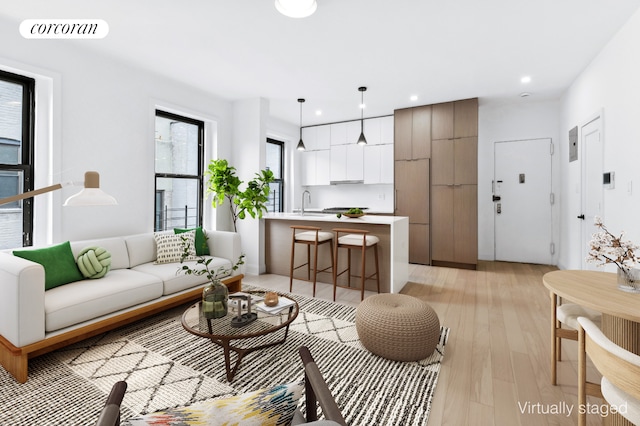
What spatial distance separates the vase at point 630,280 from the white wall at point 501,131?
13.9 ft

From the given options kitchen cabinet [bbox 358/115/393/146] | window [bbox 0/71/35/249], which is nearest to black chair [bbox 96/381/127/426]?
window [bbox 0/71/35/249]

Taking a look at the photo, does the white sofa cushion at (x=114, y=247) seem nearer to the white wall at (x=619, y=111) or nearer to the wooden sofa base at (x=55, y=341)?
the wooden sofa base at (x=55, y=341)

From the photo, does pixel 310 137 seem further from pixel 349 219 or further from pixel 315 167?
pixel 349 219

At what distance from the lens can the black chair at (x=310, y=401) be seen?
786 mm

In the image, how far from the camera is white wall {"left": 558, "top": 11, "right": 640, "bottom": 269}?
8.49ft

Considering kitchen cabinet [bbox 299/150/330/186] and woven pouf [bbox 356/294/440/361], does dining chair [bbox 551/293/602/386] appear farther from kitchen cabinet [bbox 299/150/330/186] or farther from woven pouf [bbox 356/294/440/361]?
kitchen cabinet [bbox 299/150/330/186]

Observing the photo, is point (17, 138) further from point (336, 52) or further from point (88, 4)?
point (336, 52)

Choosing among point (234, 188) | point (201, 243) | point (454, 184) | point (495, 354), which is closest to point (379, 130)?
point (454, 184)

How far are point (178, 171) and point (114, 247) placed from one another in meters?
1.62

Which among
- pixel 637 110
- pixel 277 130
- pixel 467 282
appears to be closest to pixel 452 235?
pixel 467 282

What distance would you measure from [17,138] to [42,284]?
5.76ft

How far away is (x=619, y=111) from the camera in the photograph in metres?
2.87

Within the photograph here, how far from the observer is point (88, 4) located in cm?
250

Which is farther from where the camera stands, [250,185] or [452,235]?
[452,235]
